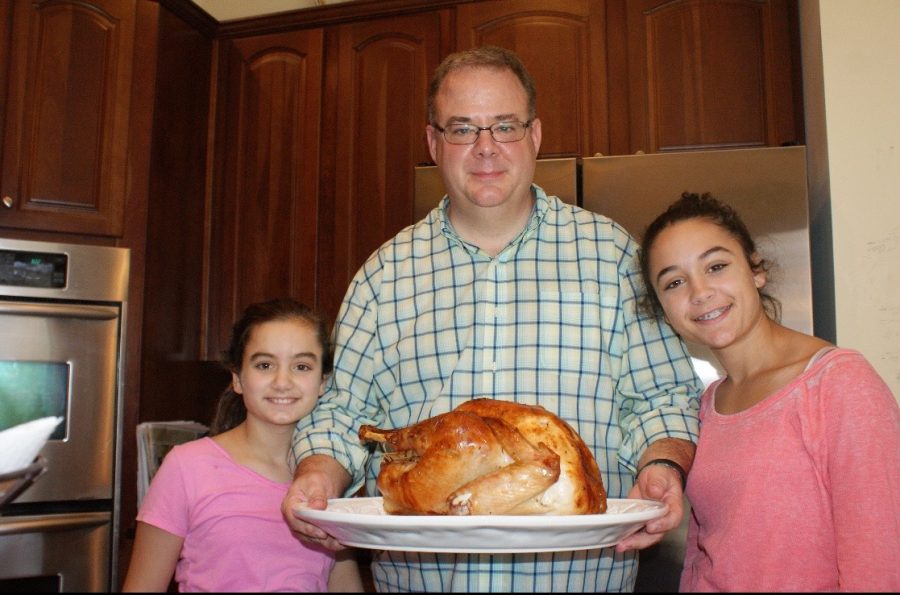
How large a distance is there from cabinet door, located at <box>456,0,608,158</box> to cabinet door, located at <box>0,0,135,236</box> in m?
1.39

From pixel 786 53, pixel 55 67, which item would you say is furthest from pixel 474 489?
pixel 55 67

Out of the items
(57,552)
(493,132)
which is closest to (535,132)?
(493,132)

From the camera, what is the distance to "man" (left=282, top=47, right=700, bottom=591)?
4.80 feet

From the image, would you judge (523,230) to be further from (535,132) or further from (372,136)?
(372,136)

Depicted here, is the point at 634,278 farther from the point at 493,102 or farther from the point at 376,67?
the point at 376,67

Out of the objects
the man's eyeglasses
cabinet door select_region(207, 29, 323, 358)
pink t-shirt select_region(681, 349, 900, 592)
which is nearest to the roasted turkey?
pink t-shirt select_region(681, 349, 900, 592)

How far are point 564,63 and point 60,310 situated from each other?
191 centimetres

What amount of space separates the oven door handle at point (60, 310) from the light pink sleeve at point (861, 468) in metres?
2.26

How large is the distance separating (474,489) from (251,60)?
2.73m

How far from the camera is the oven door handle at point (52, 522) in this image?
248 cm

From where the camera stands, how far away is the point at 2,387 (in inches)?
100

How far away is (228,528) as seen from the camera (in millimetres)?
1577

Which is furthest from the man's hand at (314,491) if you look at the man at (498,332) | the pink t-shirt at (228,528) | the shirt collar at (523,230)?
the shirt collar at (523,230)

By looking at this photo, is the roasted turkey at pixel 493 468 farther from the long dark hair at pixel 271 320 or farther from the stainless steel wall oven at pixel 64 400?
the stainless steel wall oven at pixel 64 400
